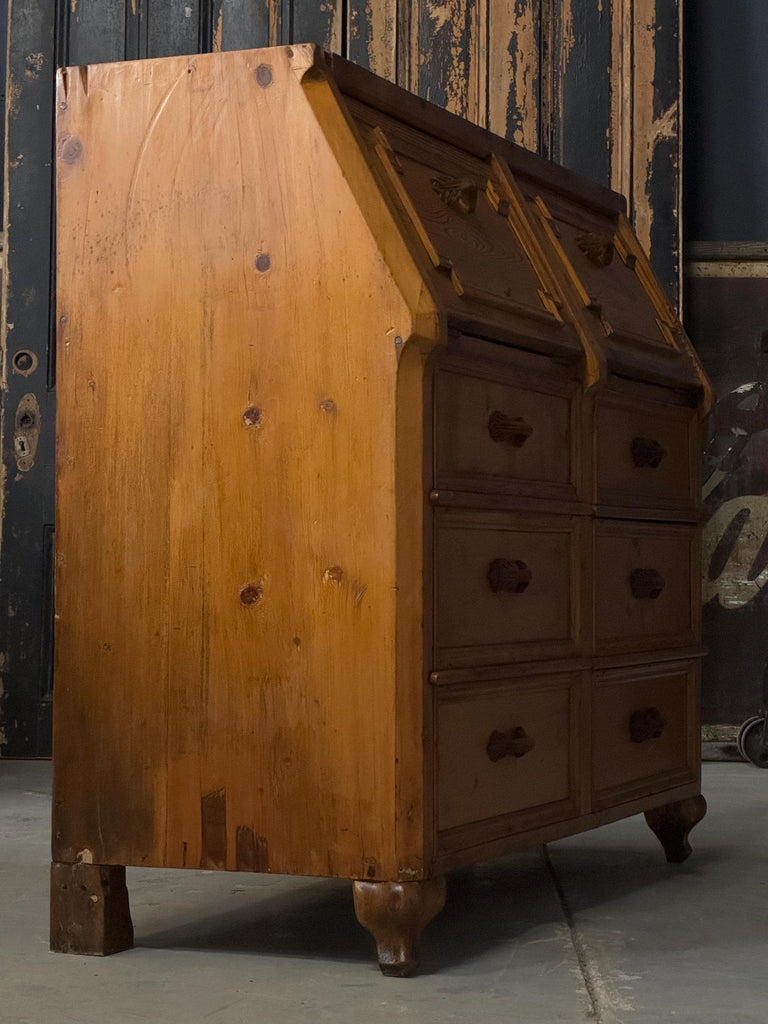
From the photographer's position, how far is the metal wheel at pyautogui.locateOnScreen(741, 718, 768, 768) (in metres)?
5.05

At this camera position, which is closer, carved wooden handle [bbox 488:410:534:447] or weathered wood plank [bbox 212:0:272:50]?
carved wooden handle [bbox 488:410:534:447]

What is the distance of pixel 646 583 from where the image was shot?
3.11m

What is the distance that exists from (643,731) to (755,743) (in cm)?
218

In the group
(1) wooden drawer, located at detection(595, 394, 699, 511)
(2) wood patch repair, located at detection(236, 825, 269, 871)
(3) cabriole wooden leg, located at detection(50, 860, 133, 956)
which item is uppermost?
(1) wooden drawer, located at detection(595, 394, 699, 511)

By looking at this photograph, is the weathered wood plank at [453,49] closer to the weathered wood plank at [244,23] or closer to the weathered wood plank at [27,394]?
the weathered wood plank at [244,23]

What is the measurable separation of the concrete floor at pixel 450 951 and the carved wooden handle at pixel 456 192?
1.38 meters

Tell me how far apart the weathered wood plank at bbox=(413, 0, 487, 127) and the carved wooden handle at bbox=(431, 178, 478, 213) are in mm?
2790

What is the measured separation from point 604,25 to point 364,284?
3.44 m

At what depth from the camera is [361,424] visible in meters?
2.30

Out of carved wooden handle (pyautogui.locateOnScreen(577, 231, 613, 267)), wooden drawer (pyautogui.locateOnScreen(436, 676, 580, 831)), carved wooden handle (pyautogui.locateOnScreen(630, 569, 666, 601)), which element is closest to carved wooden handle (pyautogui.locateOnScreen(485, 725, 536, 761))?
wooden drawer (pyautogui.locateOnScreen(436, 676, 580, 831))

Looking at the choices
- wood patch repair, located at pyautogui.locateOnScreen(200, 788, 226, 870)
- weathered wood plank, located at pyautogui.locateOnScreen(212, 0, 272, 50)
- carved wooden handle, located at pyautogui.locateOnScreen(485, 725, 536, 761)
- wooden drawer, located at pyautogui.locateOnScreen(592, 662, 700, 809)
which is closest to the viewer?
wood patch repair, located at pyautogui.locateOnScreen(200, 788, 226, 870)

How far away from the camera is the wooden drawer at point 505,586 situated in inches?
93.4

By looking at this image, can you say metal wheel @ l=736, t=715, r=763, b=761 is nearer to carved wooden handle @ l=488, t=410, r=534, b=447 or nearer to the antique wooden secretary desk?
the antique wooden secretary desk

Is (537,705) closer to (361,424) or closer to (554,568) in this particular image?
(554,568)
